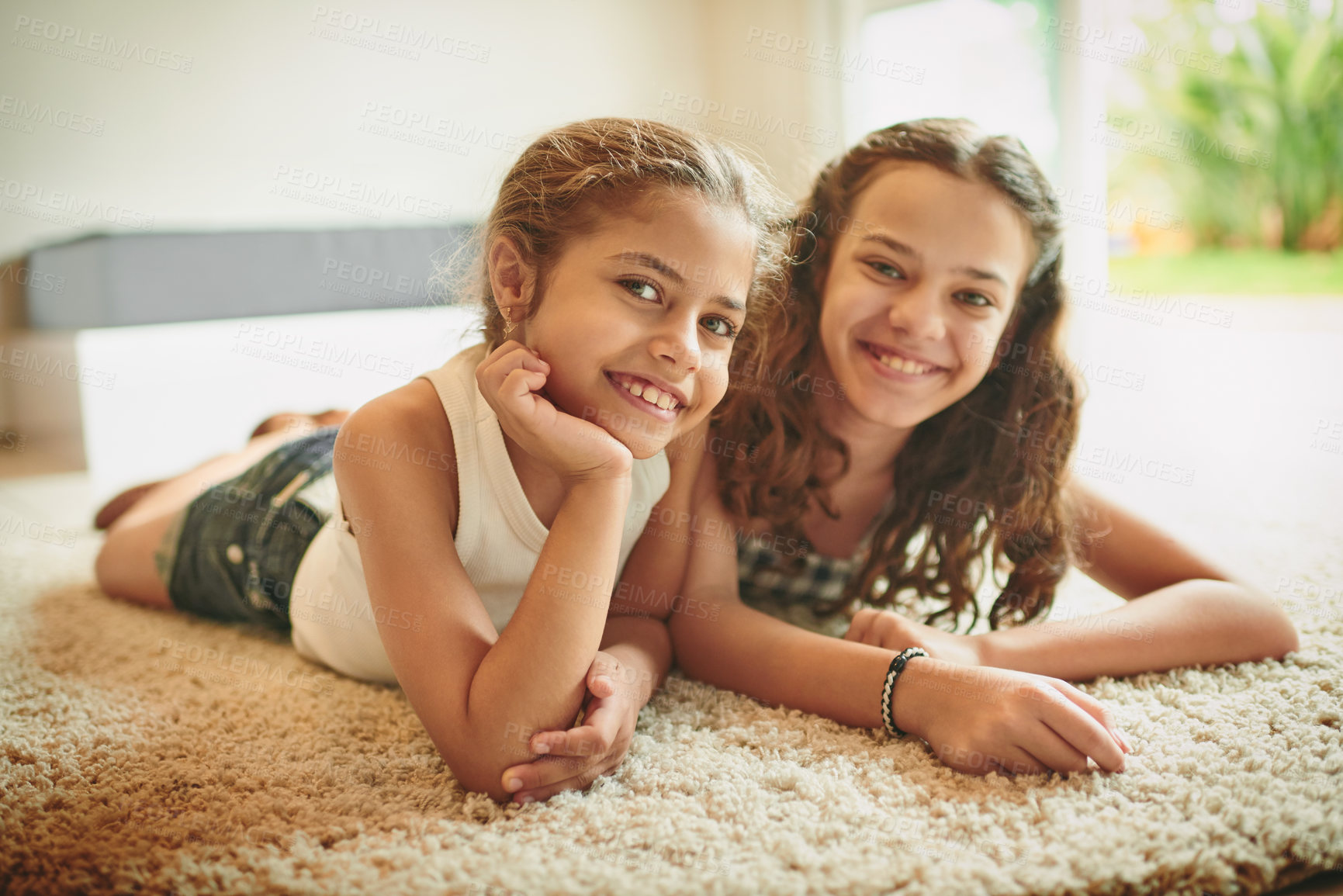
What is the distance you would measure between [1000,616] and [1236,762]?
39 centimetres

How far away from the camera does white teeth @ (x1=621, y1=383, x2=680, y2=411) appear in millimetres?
817

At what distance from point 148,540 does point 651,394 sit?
0.96 meters

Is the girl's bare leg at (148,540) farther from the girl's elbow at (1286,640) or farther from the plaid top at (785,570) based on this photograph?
the girl's elbow at (1286,640)

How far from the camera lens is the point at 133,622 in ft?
4.25

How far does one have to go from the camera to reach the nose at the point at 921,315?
1035mm

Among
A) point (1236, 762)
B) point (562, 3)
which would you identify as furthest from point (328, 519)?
point (562, 3)

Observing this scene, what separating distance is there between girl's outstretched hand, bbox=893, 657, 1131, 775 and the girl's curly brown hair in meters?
0.34

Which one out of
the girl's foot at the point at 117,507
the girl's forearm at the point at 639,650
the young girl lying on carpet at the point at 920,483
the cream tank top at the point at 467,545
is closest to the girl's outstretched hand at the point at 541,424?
the cream tank top at the point at 467,545

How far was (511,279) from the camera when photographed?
0.88 m

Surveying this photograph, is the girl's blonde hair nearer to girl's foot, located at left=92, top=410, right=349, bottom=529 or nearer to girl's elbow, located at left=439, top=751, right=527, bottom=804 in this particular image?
girl's elbow, located at left=439, top=751, right=527, bottom=804

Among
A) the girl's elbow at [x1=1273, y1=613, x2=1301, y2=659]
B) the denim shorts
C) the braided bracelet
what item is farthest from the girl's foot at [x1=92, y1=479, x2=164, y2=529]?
the girl's elbow at [x1=1273, y1=613, x2=1301, y2=659]

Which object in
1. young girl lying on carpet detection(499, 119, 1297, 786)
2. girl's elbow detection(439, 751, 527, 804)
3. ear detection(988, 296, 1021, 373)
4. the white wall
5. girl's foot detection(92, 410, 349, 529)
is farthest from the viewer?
Result: the white wall

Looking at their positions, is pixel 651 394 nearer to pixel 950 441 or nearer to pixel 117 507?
pixel 950 441

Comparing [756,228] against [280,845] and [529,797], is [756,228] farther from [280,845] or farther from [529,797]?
[280,845]
